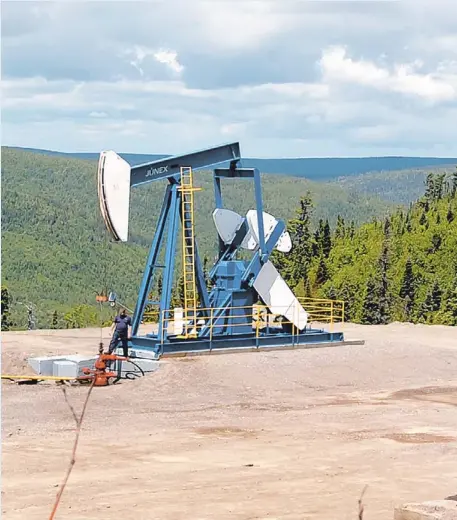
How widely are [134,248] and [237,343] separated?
98.9 metres

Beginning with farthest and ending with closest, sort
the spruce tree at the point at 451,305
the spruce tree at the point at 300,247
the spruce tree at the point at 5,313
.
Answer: the spruce tree at the point at 300,247, the spruce tree at the point at 5,313, the spruce tree at the point at 451,305

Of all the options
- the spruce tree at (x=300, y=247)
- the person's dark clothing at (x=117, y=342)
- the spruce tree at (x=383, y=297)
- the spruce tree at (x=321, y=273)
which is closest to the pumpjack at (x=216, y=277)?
the person's dark clothing at (x=117, y=342)

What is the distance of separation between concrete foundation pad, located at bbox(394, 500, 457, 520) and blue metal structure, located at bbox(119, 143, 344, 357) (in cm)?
1021

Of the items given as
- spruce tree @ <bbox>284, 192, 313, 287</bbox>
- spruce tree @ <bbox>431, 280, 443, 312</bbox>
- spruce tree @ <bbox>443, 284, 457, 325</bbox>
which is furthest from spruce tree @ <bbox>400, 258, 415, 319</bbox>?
spruce tree @ <bbox>284, 192, 313, 287</bbox>

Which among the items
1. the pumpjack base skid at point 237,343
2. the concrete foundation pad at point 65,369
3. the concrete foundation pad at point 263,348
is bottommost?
the concrete foundation pad at point 65,369

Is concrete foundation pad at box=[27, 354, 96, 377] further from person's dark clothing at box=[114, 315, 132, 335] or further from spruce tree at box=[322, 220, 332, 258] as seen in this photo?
spruce tree at box=[322, 220, 332, 258]

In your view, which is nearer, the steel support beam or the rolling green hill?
the steel support beam

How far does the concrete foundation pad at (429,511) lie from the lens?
845cm

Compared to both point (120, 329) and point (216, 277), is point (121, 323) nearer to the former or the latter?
point (120, 329)

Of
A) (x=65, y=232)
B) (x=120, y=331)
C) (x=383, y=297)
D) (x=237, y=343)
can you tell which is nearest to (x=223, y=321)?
(x=237, y=343)

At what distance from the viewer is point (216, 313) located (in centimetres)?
2045

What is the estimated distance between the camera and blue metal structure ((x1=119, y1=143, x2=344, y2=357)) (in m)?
19.2

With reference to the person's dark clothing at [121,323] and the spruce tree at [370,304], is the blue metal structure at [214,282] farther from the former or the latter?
the spruce tree at [370,304]

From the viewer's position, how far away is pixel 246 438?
1376 centimetres
